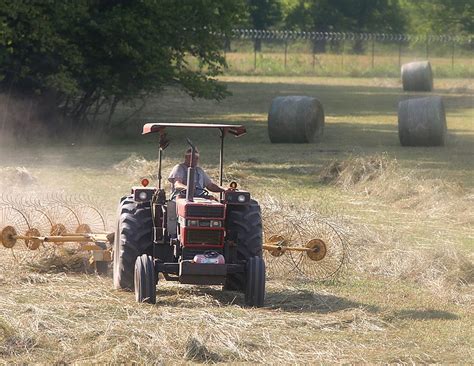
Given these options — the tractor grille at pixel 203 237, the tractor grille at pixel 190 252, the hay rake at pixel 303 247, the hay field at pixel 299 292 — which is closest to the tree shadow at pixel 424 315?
the hay field at pixel 299 292

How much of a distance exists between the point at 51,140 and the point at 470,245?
15796 millimetres

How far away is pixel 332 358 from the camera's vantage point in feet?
30.8

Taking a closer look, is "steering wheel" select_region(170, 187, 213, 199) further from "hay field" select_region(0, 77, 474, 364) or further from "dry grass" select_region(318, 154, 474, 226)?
"dry grass" select_region(318, 154, 474, 226)

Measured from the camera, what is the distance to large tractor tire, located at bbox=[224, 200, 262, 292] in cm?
1161

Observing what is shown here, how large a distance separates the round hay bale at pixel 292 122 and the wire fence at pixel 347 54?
107 ft

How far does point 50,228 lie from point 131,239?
2367 mm

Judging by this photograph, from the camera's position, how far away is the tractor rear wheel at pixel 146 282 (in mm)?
11172

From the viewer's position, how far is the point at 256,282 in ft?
37.1

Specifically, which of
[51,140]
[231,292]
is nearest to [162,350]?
[231,292]

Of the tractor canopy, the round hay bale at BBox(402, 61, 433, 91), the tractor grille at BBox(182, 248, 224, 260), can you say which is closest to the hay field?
the tractor grille at BBox(182, 248, 224, 260)

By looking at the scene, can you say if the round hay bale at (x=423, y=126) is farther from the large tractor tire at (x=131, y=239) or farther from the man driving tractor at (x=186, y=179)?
the large tractor tire at (x=131, y=239)

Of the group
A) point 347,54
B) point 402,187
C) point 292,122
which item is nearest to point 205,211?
point 402,187

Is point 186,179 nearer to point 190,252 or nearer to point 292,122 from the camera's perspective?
point 190,252

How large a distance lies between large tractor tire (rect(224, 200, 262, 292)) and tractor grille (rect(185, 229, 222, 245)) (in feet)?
0.93
